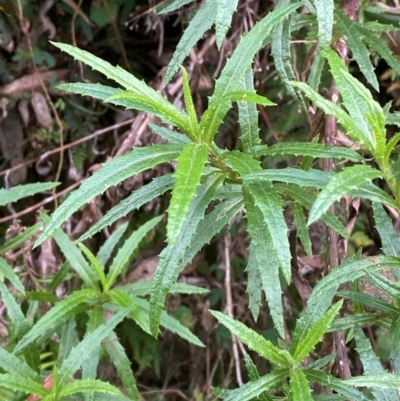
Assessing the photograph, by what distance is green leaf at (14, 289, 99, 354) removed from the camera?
1.10m

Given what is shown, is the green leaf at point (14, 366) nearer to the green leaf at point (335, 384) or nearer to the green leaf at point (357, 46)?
the green leaf at point (335, 384)

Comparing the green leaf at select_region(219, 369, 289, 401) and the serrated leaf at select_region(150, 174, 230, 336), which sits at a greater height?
the serrated leaf at select_region(150, 174, 230, 336)

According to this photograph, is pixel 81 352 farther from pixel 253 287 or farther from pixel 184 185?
pixel 184 185

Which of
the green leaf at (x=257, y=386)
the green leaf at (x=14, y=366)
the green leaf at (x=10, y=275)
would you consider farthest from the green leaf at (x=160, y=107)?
the green leaf at (x=10, y=275)

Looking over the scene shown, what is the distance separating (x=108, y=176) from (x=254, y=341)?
1.03ft

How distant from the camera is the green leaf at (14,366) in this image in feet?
3.37

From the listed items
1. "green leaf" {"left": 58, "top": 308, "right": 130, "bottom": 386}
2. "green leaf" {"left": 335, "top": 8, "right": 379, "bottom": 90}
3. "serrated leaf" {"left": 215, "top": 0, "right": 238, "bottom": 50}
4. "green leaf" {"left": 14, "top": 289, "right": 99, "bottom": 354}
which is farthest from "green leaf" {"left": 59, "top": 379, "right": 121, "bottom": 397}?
"green leaf" {"left": 335, "top": 8, "right": 379, "bottom": 90}

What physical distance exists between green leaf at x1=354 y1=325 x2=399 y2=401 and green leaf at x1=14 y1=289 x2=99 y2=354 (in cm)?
61

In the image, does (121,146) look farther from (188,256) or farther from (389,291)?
(389,291)

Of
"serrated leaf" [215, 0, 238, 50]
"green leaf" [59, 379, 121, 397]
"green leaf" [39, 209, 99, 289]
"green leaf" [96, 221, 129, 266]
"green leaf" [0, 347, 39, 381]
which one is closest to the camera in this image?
"serrated leaf" [215, 0, 238, 50]

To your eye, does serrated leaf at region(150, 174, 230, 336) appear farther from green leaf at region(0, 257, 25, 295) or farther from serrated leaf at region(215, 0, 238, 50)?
green leaf at region(0, 257, 25, 295)

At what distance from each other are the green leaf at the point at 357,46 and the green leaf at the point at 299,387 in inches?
23.9

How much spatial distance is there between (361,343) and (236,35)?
4.58ft

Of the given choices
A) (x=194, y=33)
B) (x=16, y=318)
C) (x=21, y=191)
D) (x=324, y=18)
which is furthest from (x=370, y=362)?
(x=21, y=191)
